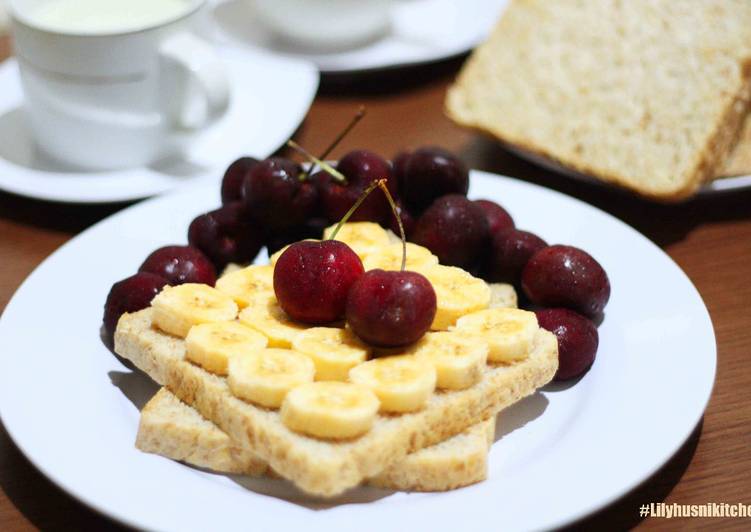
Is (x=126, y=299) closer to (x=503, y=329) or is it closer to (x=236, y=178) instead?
(x=236, y=178)

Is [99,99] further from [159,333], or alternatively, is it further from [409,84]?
[409,84]

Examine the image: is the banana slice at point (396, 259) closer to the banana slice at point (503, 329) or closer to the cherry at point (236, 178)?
the banana slice at point (503, 329)

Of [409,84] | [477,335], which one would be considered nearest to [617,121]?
[409,84]

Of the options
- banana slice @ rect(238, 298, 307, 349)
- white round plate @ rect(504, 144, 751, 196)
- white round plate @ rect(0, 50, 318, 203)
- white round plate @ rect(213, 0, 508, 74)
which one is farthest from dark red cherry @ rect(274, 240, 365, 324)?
white round plate @ rect(213, 0, 508, 74)

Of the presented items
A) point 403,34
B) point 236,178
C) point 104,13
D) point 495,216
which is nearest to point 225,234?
point 236,178

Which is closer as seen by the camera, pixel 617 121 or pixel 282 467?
pixel 282 467
